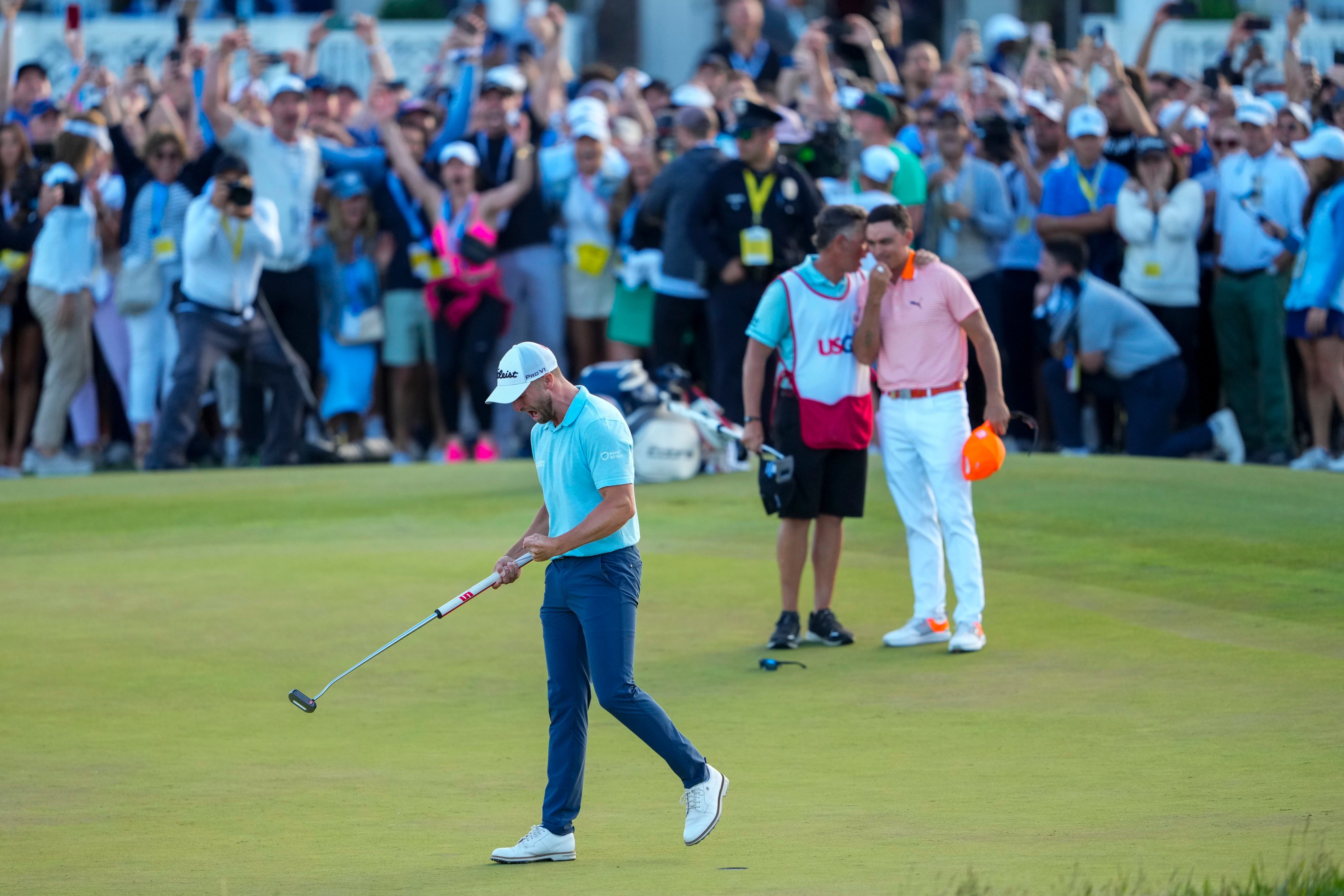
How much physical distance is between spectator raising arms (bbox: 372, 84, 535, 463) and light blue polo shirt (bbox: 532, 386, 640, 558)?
1012 cm

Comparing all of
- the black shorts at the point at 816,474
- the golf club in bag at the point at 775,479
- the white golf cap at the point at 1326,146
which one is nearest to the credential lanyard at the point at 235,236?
the golf club in bag at the point at 775,479

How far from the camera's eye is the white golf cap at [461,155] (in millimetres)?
16953

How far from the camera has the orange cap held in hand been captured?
9.97 metres

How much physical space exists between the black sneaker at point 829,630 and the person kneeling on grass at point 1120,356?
598 cm

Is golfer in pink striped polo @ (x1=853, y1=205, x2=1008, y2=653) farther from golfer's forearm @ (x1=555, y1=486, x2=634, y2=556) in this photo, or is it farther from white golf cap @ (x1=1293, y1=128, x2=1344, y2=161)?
white golf cap @ (x1=1293, y1=128, x2=1344, y2=161)

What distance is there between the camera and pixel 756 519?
1362 cm

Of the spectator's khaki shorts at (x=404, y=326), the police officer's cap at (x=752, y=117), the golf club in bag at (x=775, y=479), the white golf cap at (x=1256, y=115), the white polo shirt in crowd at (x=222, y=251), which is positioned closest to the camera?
the golf club in bag at (x=775, y=479)

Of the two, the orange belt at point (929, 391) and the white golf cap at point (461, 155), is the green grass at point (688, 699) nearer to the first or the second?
the orange belt at point (929, 391)

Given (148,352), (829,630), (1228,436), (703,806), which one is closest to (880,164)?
(1228,436)

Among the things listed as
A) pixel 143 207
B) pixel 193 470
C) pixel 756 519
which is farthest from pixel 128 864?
pixel 143 207

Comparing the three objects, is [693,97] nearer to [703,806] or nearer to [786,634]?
[786,634]

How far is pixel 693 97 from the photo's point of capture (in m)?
17.2

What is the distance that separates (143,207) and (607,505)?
A: 446 inches

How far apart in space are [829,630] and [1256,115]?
7.46m
